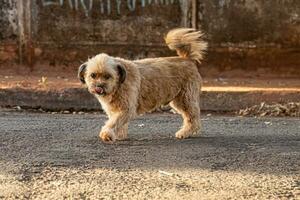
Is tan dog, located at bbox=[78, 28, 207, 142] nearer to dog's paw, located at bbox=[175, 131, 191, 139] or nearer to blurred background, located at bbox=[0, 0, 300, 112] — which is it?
dog's paw, located at bbox=[175, 131, 191, 139]

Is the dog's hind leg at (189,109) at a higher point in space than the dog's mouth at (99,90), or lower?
lower

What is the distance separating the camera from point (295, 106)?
11.7 m

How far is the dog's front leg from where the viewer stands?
7836 millimetres

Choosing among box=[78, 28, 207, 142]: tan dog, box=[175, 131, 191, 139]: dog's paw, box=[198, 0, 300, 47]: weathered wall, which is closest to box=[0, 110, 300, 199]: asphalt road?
box=[175, 131, 191, 139]: dog's paw

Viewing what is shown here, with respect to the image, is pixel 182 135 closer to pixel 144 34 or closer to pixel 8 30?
pixel 144 34

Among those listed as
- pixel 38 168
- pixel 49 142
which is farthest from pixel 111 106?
pixel 38 168

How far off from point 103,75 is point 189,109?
1.25 metres

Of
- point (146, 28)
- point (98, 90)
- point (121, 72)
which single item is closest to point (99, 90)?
point (98, 90)

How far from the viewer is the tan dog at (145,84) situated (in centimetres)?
792

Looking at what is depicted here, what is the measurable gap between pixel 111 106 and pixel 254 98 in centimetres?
461

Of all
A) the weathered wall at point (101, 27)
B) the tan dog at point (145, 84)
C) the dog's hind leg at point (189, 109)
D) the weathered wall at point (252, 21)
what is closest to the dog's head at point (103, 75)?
the tan dog at point (145, 84)

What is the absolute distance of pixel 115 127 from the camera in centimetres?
793

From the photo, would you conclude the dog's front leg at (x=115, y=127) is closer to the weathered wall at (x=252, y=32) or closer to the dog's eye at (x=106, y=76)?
the dog's eye at (x=106, y=76)

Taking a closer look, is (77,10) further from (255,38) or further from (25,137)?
(25,137)
